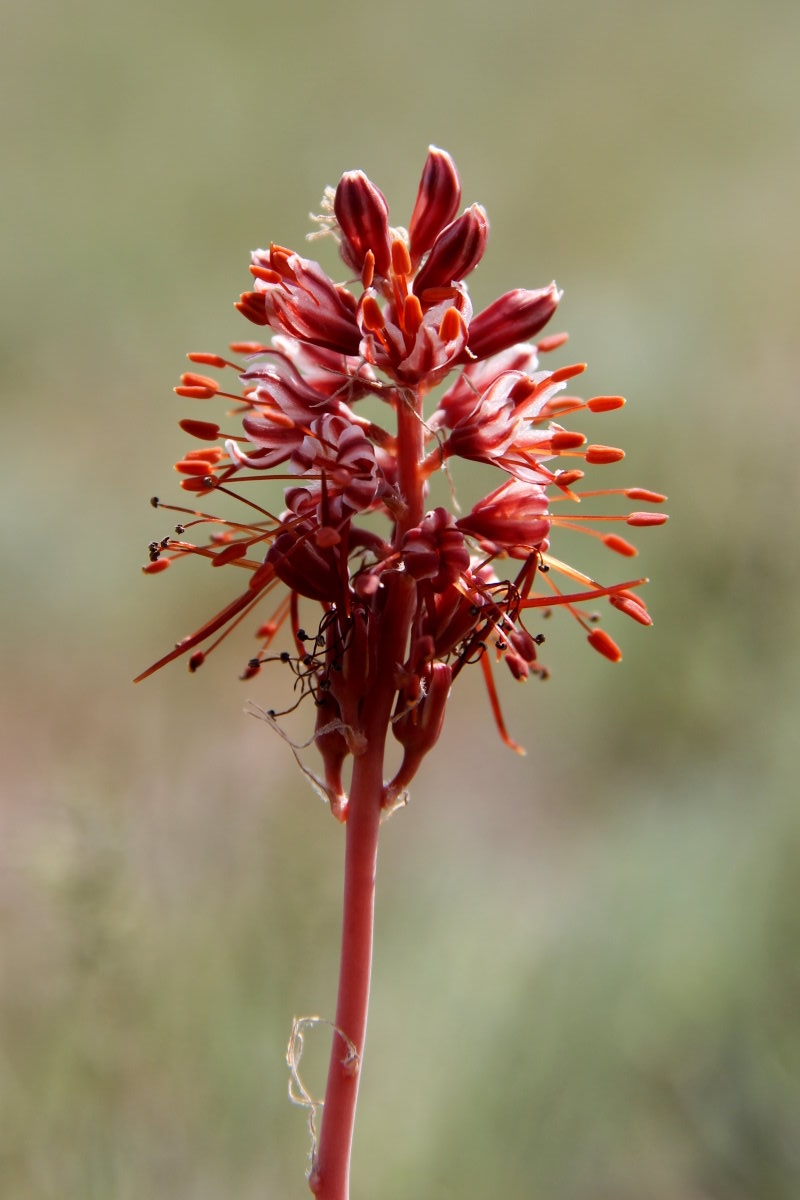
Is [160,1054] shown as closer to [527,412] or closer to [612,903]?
[612,903]

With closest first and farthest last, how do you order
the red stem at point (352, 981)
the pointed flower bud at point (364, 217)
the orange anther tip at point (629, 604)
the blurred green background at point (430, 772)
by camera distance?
1. the red stem at point (352, 981)
2. the pointed flower bud at point (364, 217)
3. the orange anther tip at point (629, 604)
4. the blurred green background at point (430, 772)

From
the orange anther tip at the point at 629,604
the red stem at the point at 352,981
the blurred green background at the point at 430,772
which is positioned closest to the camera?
the red stem at the point at 352,981

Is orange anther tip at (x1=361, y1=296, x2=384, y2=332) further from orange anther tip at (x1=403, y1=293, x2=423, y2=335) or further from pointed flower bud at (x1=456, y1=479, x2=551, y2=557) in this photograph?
pointed flower bud at (x1=456, y1=479, x2=551, y2=557)

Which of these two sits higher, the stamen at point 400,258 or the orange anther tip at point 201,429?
the stamen at point 400,258

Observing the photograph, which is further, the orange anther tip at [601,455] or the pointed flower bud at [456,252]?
the orange anther tip at [601,455]

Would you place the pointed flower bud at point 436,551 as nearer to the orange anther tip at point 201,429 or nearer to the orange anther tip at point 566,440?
the orange anther tip at point 566,440

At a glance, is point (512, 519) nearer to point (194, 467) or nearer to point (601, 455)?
point (601, 455)

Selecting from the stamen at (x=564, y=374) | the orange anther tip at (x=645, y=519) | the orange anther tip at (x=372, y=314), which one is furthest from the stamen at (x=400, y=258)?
the orange anther tip at (x=645, y=519)

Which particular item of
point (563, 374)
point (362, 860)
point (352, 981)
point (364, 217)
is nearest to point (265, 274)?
point (364, 217)

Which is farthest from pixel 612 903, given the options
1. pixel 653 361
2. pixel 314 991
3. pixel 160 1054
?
pixel 653 361
